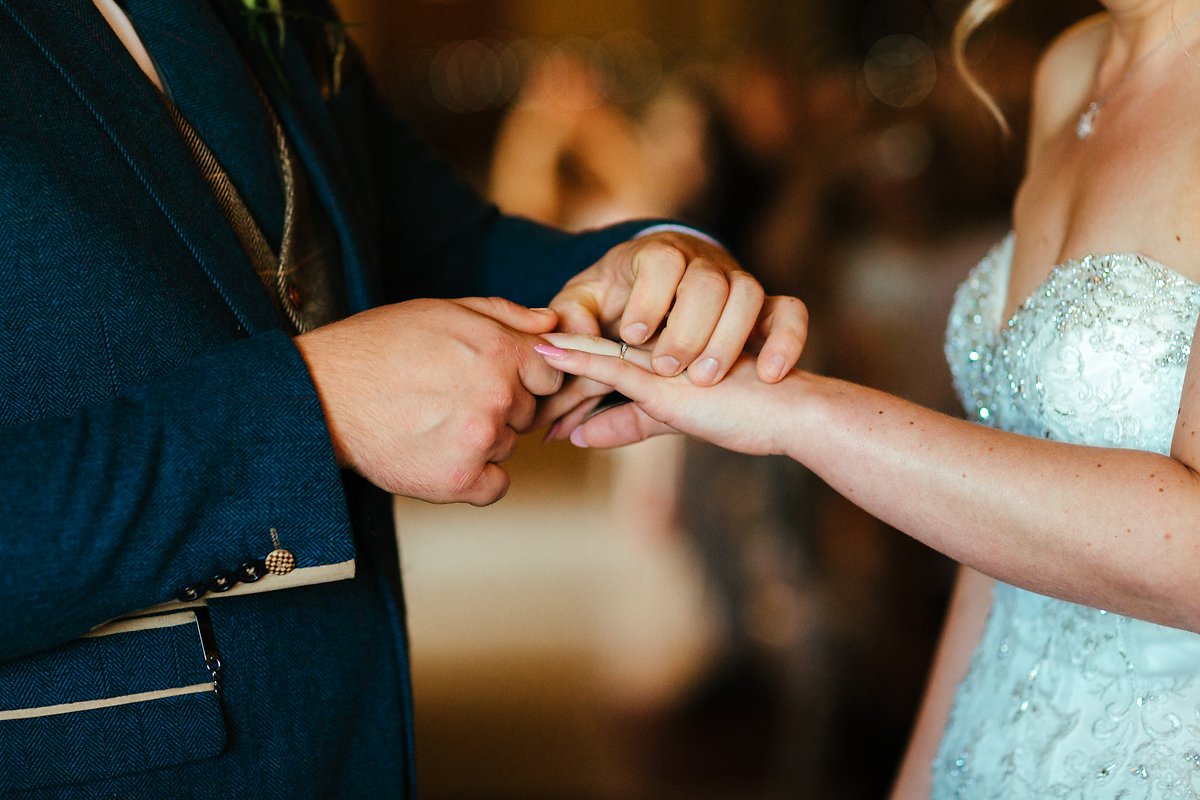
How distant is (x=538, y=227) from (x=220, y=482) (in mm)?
825

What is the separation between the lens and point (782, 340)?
1129 mm

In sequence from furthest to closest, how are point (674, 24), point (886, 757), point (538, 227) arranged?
1. point (674, 24)
2. point (886, 757)
3. point (538, 227)

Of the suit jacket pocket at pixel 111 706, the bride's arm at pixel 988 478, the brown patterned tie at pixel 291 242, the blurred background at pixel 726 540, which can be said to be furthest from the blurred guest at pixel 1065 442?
the blurred background at pixel 726 540

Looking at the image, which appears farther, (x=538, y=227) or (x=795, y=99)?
(x=795, y=99)

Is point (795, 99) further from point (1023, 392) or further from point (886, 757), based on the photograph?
point (1023, 392)

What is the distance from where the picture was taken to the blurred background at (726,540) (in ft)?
10.7

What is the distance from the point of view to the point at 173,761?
38.2 inches

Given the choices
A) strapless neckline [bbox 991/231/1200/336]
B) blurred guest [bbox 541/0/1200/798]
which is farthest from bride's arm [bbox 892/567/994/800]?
strapless neckline [bbox 991/231/1200/336]

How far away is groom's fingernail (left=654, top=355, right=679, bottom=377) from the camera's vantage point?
1.09m

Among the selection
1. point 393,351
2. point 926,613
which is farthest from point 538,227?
point 926,613

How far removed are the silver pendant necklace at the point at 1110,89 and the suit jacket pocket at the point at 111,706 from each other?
4.10 feet

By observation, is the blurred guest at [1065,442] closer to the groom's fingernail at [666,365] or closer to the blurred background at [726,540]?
the groom's fingernail at [666,365]

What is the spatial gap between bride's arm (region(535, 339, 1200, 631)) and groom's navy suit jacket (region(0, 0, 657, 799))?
32 cm

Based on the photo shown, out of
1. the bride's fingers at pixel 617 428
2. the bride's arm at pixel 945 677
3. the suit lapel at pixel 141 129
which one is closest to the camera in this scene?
the suit lapel at pixel 141 129
